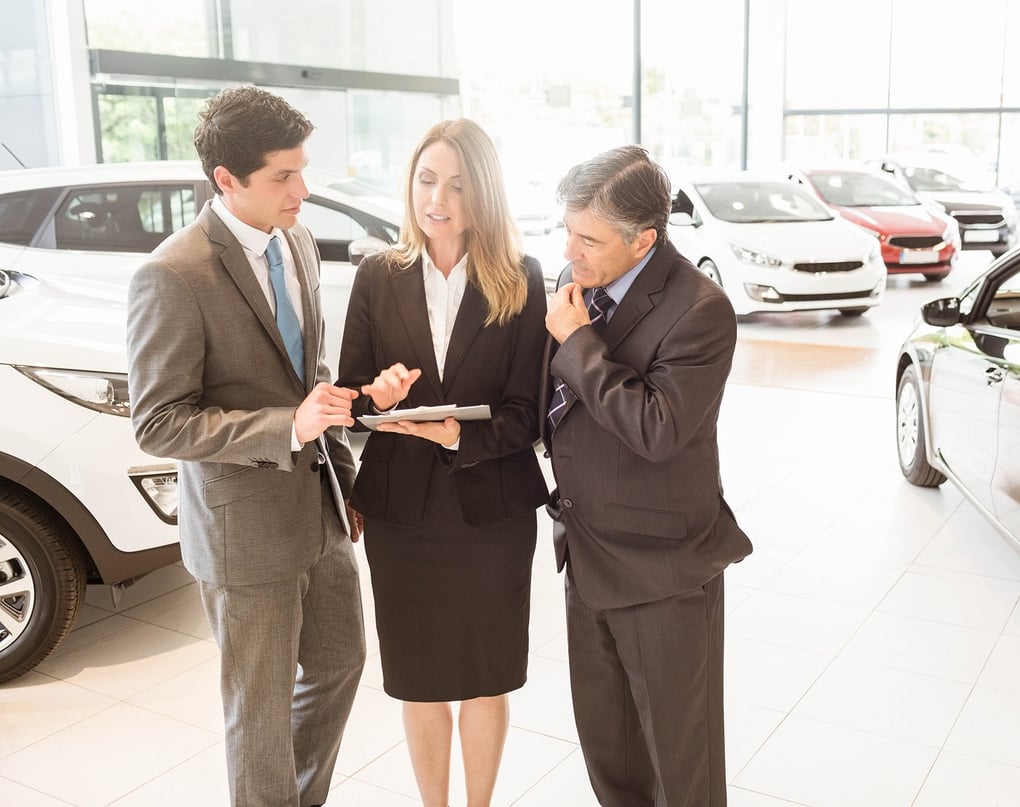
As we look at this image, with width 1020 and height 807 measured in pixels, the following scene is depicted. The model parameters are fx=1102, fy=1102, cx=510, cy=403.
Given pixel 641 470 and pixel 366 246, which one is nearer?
pixel 641 470

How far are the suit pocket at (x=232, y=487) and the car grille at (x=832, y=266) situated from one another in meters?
8.30

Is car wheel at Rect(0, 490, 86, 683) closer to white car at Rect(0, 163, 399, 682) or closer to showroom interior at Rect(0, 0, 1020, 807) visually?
white car at Rect(0, 163, 399, 682)

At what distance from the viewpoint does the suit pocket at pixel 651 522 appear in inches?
82.9

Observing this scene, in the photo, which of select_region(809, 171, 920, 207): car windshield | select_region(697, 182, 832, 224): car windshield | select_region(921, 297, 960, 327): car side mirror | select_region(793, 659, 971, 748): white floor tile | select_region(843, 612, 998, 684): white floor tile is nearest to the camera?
select_region(793, 659, 971, 748): white floor tile

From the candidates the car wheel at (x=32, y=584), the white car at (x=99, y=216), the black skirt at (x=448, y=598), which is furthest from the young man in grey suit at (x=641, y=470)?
the white car at (x=99, y=216)

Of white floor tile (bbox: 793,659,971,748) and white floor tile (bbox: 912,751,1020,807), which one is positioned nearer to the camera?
white floor tile (bbox: 912,751,1020,807)

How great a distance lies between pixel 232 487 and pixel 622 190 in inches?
37.6

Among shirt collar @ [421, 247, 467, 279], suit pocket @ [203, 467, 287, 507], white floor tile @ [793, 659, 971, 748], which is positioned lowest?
white floor tile @ [793, 659, 971, 748]

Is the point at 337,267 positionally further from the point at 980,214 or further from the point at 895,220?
the point at 980,214

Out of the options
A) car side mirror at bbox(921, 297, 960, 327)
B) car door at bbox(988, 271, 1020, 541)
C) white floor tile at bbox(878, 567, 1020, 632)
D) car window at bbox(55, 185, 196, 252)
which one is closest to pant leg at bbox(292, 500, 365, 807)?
white floor tile at bbox(878, 567, 1020, 632)

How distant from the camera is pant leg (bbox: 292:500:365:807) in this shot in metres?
2.47

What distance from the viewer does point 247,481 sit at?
2199mm

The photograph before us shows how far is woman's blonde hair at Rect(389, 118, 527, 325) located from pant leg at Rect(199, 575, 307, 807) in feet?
2.40

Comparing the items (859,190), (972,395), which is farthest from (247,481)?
(859,190)
